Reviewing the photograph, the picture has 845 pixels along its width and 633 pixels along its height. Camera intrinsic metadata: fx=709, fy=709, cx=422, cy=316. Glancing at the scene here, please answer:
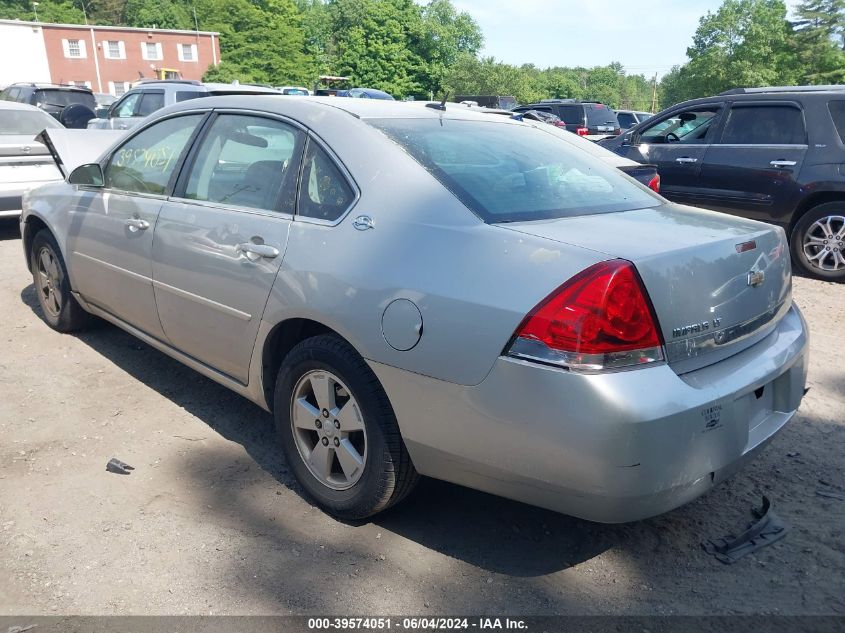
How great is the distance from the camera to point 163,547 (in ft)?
8.88

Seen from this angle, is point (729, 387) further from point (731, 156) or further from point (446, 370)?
point (731, 156)

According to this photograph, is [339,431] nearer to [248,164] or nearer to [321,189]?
[321,189]

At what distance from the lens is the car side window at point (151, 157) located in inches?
146

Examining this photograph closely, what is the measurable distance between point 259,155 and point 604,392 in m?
2.00

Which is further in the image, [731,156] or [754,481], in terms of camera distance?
[731,156]

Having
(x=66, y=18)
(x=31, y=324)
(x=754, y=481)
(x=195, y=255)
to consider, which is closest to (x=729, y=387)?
(x=754, y=481)

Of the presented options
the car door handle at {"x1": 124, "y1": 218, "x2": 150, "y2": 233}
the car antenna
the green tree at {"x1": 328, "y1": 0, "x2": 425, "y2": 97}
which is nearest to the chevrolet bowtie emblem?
the car antenna

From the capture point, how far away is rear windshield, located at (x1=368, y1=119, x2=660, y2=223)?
2.63 m

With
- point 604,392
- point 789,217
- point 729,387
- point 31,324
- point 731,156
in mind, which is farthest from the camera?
point 731,156

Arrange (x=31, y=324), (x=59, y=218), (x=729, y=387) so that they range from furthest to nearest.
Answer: (x=31, y=324) → (x=59, y=218) → (x=729, y=387)

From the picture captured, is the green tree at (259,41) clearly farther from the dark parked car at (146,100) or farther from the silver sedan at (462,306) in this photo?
the silver sedan at (462,306)

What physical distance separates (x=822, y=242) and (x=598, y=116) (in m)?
14.6

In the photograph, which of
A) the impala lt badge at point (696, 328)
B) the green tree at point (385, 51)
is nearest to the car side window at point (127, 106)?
the impala lt badge at point (696, 328)

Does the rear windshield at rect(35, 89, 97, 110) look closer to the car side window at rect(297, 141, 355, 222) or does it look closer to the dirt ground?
the dirt ground
